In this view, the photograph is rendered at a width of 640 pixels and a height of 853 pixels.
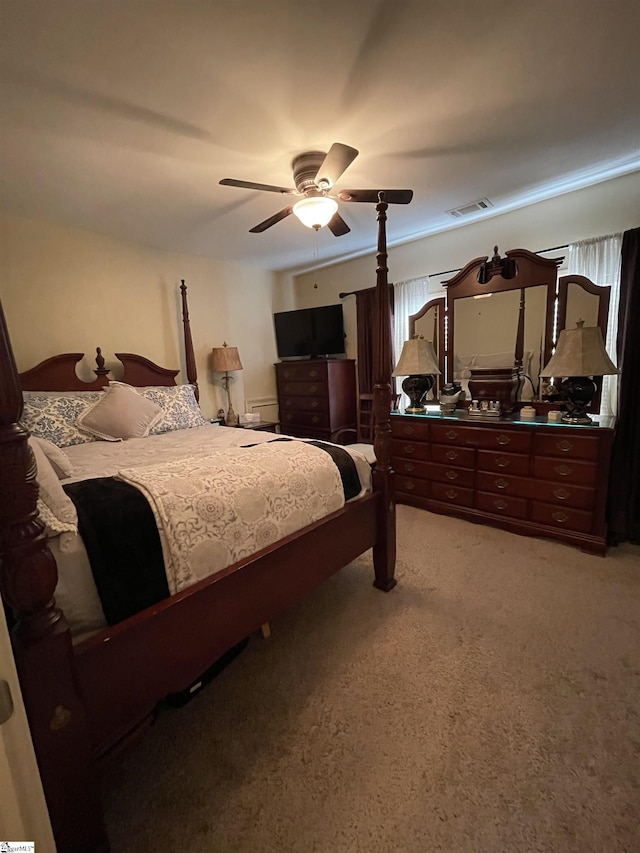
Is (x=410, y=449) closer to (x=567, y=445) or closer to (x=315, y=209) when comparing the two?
(x=567, y=445)

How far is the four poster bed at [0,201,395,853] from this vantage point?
2.63ft

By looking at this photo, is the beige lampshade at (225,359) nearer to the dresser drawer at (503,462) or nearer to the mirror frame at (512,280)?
the mirror frame at (512,280)

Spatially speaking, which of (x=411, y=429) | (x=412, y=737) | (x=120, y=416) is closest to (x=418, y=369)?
(x=411, y=429)

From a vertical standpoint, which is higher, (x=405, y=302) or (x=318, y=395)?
(x=405, y=302)

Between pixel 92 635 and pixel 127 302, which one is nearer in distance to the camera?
pixel 92 635

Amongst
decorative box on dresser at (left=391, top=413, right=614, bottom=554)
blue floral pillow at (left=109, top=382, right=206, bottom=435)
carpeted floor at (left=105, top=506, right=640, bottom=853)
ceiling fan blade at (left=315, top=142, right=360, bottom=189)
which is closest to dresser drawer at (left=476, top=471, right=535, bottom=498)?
decorative box on dresser at (left=391, top=413, right=614, bottom=554)

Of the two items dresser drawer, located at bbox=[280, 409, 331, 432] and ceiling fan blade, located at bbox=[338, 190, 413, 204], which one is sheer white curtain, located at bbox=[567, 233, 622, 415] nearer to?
ceiling fan blade, located at bbox=[338, 190, 413, 204]

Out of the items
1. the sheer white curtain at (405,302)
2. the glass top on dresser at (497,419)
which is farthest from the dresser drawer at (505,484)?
the sheer white curtain at (405,302)

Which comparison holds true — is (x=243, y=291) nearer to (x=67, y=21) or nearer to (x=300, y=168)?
(x=300, y=168)

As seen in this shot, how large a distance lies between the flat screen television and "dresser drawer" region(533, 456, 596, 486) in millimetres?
2521

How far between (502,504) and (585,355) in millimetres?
1170

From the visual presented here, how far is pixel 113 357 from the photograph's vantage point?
3.30m

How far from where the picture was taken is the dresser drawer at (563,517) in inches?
95.3

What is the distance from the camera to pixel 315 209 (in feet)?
6.61
